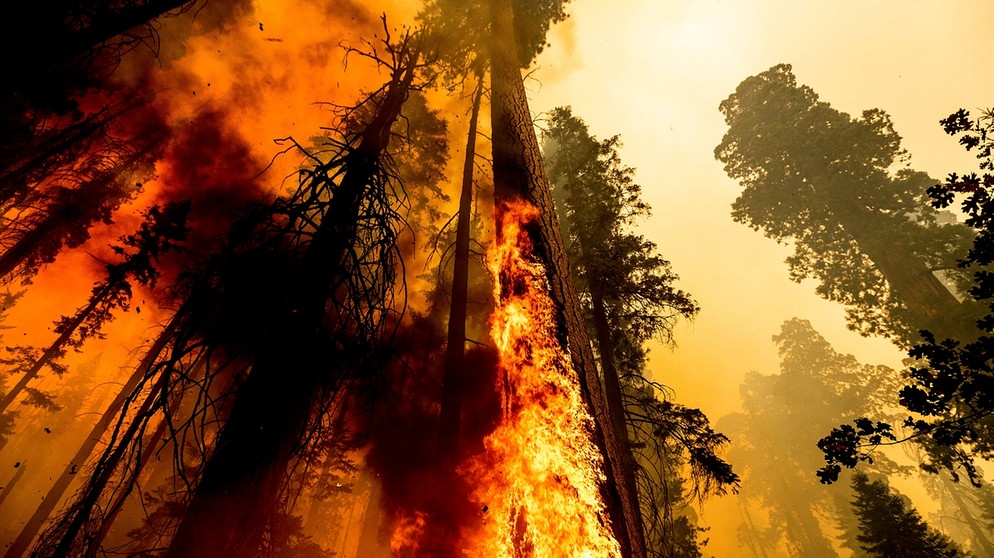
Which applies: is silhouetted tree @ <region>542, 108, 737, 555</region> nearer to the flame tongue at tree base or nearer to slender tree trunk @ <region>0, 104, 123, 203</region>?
the flame tongue at tree base

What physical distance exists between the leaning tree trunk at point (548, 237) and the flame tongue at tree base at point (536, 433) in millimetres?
67

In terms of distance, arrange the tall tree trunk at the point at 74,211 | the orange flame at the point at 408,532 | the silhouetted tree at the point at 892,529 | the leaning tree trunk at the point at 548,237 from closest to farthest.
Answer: the leaning tree trunk at the point at 548,237 → the orange flame at the point at 408,532 → the tall tree trunk at the point at 74,211 → the silhouetted tree at the point at 892,529

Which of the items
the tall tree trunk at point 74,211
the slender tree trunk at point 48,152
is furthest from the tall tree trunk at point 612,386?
the tall tree trunk at point 74,211

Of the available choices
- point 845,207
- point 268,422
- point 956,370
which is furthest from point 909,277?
point 268,422

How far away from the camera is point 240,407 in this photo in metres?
2.62

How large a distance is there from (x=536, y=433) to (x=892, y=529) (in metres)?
21.0

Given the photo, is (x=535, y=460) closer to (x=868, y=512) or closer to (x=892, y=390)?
(x=868, y=512)

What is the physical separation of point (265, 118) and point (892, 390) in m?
41.9

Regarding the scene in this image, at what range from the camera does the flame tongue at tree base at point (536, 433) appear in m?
2.26

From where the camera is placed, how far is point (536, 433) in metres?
2.67

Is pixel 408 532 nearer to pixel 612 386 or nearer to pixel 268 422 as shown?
pixel 612 386

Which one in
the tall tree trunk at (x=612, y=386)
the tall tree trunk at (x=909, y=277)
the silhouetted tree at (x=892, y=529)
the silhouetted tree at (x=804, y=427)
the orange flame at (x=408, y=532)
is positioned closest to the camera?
the tall tree trunk at (x=612, y=386)

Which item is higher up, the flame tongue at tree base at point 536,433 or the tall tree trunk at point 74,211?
the tall tree trunk at point 74,211

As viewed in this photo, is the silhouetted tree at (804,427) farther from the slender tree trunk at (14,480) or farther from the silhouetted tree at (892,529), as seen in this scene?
the slender tree trunk at (14,480)
